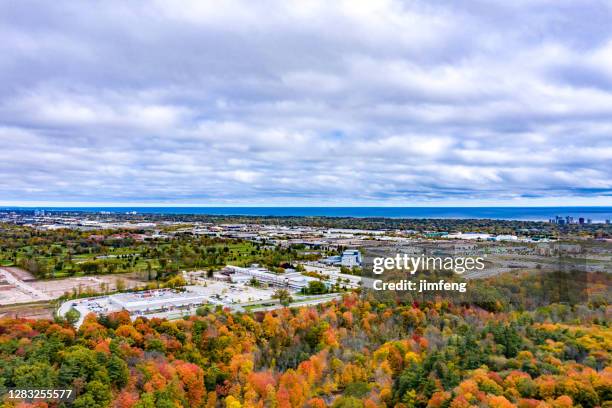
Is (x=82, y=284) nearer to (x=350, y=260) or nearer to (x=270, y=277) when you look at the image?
(x=270, y=277)

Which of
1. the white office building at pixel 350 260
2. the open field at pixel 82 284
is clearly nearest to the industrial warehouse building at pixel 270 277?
the white office building at pixel 350 260

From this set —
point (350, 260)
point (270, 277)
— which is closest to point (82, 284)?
point (270, 277)

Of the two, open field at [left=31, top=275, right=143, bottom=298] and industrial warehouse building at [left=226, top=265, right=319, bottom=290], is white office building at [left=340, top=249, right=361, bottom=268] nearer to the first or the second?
industrial warehouse building at [left=226, top=265, right=319, bottom=290]

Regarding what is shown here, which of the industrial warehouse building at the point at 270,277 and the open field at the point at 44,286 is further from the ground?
the industrial warehouse building at the point at 270,277

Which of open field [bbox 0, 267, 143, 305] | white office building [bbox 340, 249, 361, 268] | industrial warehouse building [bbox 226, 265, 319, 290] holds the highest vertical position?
white office building [bbox 340, 249, 361, 268]

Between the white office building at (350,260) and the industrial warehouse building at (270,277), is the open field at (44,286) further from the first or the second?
the white office building at (350,260)

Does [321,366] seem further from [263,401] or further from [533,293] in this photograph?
[533,293]

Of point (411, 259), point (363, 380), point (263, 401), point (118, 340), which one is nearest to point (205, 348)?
point (118, 340)

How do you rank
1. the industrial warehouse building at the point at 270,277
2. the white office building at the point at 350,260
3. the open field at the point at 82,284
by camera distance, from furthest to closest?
the white office building at the point at 350,260 → the industrial warehouse building at the point at 270,277 → the open field at the point at 82,284

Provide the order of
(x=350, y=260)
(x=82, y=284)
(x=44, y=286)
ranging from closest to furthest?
(x=44, y=286) → (x=82, y=284) → (x=350, y=260)

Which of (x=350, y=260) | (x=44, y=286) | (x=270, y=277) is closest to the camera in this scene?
(x=44, y=286)

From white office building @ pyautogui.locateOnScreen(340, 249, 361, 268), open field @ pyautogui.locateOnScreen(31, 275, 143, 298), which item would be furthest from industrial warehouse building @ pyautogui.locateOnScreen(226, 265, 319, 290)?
open field @ pyautogui.locateOnScreen(31, 275, 143, 298)
